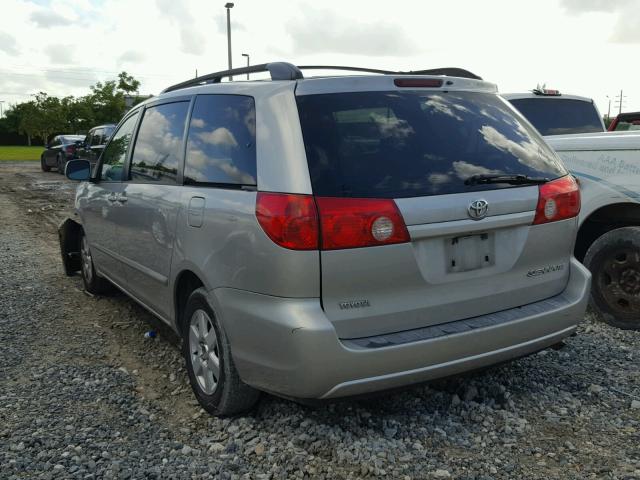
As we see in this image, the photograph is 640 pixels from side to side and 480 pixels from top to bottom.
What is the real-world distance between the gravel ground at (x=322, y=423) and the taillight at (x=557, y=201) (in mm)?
1061

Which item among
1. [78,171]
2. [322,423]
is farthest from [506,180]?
[78,171]

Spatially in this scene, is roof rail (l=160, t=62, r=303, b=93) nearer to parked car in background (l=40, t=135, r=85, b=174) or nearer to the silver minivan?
the silver minivan

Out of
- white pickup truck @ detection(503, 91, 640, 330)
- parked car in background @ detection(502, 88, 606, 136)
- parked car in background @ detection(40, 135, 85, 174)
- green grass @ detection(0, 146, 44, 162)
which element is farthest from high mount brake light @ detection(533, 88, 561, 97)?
green grass @ detection(0, 146, 44, 162)

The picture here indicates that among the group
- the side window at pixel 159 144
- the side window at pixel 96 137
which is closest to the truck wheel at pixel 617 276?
the side window at pixel 159 144

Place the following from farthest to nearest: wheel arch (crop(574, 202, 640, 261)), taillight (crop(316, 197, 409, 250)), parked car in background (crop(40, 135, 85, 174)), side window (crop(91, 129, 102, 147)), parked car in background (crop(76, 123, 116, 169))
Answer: parked car in background (crop(40, 135, 85, 174))
side window (crop(91, 129, 102, 147))
parked car in background (crop(76, 123, 116, 169))
wheel arch (crop(574, 202, 640, 261))
taillight (crop(316, 197, 409, 250))

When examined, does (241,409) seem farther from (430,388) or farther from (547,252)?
(547,252)

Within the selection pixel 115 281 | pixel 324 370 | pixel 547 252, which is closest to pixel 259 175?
pixel 324 370

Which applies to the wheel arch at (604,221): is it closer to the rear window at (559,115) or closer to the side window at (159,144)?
the rear window at (559,115)

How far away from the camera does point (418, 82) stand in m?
3.14

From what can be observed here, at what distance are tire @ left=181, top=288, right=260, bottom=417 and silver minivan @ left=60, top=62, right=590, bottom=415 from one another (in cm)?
1

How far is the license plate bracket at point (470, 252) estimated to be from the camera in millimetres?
2932

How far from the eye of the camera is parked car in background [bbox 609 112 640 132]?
6.80m

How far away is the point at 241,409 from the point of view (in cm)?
335

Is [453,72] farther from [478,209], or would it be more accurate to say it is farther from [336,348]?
[336,348]
